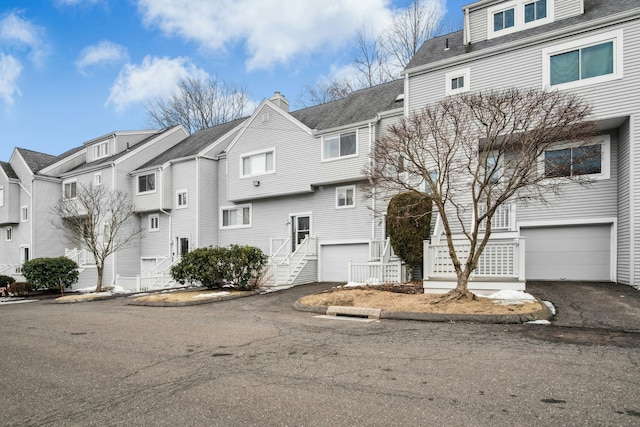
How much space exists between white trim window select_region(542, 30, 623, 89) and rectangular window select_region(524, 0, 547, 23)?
2332 millimetres

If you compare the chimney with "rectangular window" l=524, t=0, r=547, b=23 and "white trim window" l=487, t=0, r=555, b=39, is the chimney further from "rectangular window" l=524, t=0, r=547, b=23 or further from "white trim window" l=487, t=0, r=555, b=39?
"rectangular window" l=524, t=0, r=547, b=23

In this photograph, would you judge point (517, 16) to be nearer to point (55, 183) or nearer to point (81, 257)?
point (81, 257)

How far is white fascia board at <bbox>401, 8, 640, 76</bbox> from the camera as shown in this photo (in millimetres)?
12625

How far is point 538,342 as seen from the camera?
6.45m

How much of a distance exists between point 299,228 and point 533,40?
12600 mm

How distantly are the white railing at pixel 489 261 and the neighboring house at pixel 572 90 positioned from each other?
0.04 metres

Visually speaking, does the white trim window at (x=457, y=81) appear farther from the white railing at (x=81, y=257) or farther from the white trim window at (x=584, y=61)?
the white railing at (x=81, y=257)

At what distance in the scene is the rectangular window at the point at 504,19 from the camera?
15.9 m

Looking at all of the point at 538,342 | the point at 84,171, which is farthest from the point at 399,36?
the point at 538,342

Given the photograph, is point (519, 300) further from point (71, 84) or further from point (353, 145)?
point (71, 84)

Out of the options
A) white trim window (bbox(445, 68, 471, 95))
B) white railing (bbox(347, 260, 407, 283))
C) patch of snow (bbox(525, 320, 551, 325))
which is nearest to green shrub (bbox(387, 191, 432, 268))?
white railing (bbox(347, 260, 407, 283))

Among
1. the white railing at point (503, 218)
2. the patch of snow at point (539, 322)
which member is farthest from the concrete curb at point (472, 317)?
the white railing at point (503, 218)

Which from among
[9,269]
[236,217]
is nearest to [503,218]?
[236,217]

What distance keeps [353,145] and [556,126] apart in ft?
31.3
